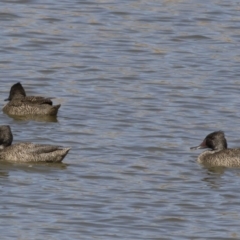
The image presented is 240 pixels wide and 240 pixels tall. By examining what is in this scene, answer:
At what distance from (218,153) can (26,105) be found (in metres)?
4.22

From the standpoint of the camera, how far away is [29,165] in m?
17.8

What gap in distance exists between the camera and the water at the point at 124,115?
1524 cm

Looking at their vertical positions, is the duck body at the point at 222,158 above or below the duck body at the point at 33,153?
below

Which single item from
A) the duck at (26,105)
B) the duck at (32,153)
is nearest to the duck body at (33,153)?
the duck at (32,153)

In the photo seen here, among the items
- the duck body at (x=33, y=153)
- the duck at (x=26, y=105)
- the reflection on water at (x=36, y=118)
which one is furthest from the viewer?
the duck at (x=26, y=105)

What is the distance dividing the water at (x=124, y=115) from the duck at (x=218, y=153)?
15 cm

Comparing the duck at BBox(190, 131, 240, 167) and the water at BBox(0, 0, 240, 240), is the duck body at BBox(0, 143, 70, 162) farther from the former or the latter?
A: the duck at BBox(190, 131, 240, 167)

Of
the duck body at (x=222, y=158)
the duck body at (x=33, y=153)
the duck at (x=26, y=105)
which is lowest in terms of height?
the duck body at (x=222, y=158)

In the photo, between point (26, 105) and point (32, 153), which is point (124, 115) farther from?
point (32, 153)

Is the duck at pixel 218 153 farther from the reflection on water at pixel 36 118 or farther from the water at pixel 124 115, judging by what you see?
the reflection on water at pixel 36 118

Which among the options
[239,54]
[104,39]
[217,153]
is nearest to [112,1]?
[104,39]

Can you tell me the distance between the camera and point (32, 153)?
1784 centimetres

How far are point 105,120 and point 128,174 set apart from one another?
127 inches

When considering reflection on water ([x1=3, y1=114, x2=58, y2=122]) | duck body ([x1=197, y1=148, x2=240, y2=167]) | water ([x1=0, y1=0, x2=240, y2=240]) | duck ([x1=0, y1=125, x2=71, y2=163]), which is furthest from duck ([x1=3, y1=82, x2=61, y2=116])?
duck body ([x1=197, y1=148, x2=240, y2=167])
